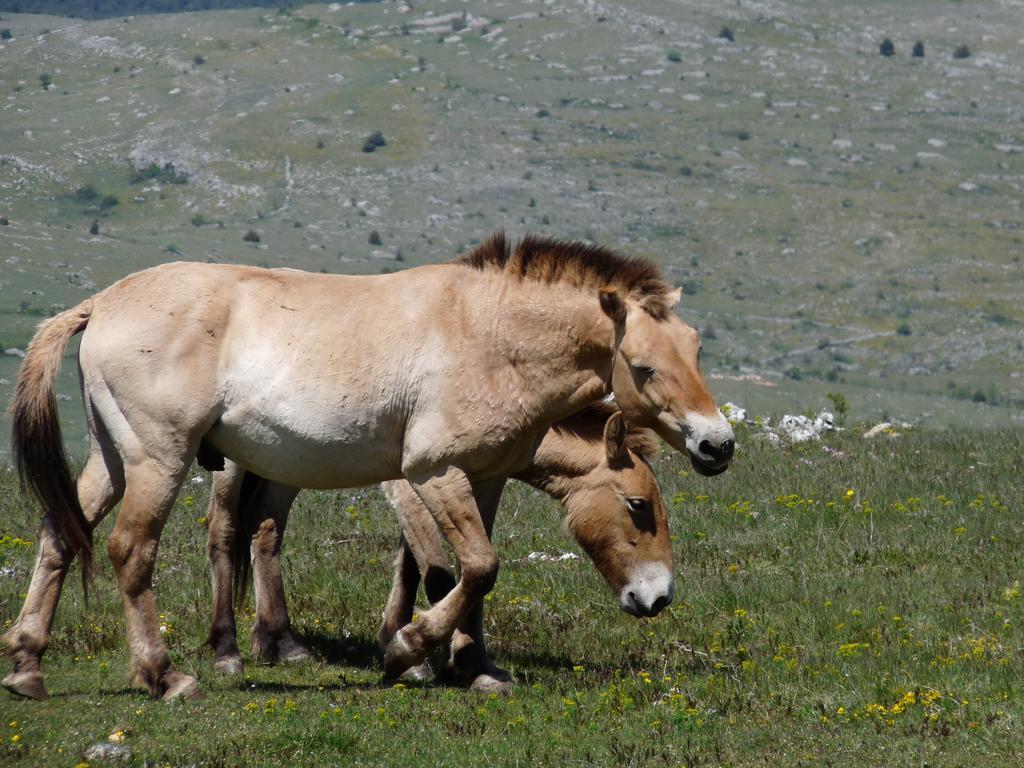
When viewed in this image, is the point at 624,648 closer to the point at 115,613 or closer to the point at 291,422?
the point at 291,422

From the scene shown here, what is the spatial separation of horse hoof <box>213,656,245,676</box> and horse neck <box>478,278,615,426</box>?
2.62 m

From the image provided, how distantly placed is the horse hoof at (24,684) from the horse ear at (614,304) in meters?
3.93

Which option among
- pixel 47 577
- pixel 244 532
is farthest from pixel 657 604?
pixel 47 577

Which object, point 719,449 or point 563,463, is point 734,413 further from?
point 719,449

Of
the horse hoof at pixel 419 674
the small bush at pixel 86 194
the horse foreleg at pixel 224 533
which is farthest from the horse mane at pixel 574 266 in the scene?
the small bush at pixel 86 194

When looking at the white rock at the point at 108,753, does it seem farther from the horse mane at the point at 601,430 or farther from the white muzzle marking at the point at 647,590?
the horse mane at the point at 601,430

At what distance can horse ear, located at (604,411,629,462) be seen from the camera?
9.55m

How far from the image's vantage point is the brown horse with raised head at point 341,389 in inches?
333

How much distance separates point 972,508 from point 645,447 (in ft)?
15.7

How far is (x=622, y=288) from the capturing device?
8.57 m

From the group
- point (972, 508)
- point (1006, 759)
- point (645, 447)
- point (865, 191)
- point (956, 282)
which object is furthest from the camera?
point (865, 191)

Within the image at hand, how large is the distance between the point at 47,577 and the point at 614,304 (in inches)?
146

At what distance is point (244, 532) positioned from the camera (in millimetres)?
10070

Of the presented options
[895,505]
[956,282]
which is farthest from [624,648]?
[956,282]
